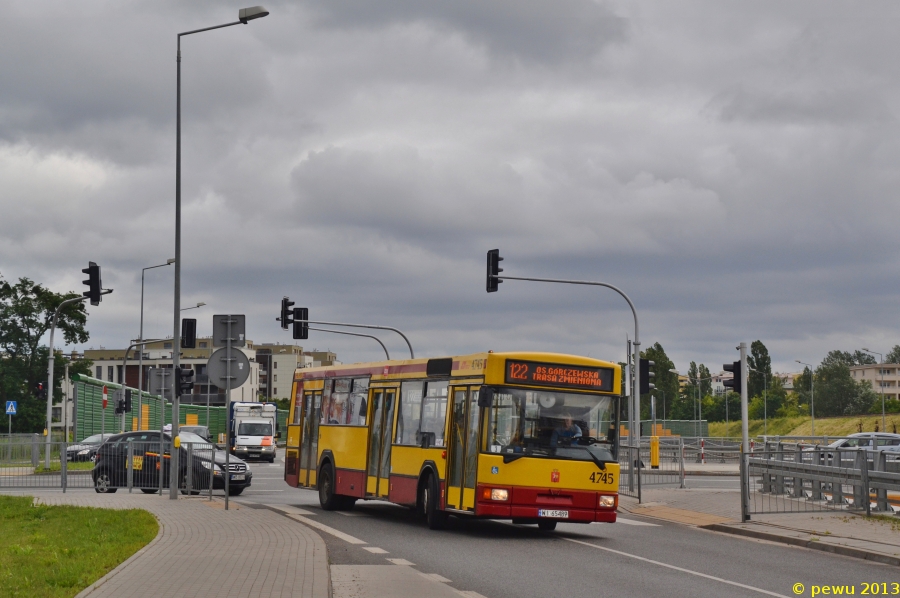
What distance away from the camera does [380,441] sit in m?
21.8

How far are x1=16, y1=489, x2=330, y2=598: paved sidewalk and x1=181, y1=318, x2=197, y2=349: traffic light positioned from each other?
1439 cm

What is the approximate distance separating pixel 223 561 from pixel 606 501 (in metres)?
7.10

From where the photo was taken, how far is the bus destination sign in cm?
1792

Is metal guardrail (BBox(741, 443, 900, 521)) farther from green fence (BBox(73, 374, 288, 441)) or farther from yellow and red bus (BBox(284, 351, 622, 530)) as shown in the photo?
green fence (BBox(73, 374, 288, 441))

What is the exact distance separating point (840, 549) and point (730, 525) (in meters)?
4.02

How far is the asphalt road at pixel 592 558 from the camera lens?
12359 millimetres

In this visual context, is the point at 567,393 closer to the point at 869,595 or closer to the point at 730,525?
the point at 730,525

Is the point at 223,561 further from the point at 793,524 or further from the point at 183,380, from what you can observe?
the point at 183,380

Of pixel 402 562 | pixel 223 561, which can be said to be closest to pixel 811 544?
pixel 402 562

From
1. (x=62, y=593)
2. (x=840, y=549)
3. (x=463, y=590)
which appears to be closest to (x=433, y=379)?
(x=840, y=549)

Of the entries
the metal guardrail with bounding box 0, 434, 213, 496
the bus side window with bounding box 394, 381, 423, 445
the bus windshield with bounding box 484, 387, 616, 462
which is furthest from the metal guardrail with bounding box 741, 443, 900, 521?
the metal guardrail with bounding box 0, 434, 213, 496

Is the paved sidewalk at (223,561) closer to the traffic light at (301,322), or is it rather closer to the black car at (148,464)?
the black car at (148,464)

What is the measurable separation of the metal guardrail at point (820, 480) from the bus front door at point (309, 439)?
29.5 feet

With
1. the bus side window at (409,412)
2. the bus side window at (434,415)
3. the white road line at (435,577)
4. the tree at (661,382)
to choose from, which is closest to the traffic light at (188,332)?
the bus side window at (409,412)
